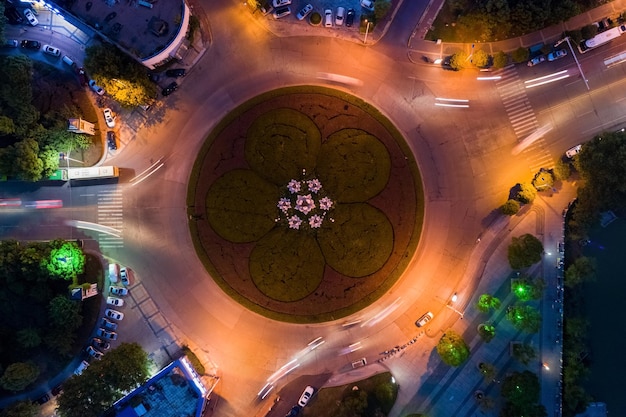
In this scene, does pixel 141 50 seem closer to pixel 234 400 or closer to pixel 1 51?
pixel 1 51

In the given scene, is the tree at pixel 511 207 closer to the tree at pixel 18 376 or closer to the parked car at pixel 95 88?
the parked car at pixel 95 88

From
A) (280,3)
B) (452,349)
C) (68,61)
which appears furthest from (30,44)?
(452,349)

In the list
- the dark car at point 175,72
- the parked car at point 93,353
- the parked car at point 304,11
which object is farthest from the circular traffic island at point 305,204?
the parked car at point 93,353

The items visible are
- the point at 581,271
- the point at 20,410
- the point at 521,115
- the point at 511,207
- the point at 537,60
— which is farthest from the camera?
the point at 521,115

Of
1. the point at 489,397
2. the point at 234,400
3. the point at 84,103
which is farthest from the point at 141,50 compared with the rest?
the point at 489,397

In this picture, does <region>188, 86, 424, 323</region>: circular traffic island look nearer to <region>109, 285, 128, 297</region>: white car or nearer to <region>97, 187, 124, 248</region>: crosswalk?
<region>97, 187, 124, 248</region>: crosswalk

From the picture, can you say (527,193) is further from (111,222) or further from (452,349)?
(111,222)
